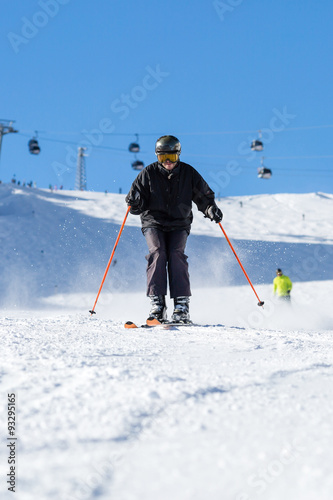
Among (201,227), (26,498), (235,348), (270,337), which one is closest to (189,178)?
(270,337)

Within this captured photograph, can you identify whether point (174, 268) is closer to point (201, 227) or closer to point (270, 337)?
point (270, 337)

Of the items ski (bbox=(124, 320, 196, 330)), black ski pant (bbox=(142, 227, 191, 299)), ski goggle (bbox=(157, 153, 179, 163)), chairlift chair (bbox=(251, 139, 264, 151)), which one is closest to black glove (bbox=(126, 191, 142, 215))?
black ski pant (bbox=(142, 227, 191, 299))

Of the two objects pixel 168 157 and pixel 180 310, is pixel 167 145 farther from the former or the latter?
pixel 180 310

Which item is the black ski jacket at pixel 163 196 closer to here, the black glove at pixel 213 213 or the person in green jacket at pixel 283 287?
the black glove at pixel 213 213

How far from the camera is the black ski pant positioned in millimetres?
4469

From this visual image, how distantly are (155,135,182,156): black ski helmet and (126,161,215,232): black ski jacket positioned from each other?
167 mm

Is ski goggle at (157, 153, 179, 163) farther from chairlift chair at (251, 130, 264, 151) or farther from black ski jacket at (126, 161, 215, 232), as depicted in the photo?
chairlift chair at (251, 130, 264, 151)

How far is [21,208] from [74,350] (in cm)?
2819

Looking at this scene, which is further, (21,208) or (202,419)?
(21,208)

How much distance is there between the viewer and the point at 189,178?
4750 millimetres

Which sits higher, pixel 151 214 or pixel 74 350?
pixel 151 214

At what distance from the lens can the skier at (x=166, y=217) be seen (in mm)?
4488

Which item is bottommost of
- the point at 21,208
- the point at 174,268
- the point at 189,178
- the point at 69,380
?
the point at 69,380
